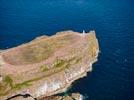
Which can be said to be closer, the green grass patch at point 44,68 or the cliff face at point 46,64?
the cliff face at point 46,64

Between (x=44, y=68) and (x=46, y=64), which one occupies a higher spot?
(x=46, y=64)

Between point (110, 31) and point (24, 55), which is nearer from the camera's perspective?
point (24, 55)

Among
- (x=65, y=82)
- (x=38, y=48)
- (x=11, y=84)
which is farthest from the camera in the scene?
(x=38, y=48)

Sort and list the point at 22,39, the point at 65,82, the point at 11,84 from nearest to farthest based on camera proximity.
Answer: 1. the point at 11,84
2. the point at 65,82
3. the point at 22,39

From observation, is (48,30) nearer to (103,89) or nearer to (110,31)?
(110,31)

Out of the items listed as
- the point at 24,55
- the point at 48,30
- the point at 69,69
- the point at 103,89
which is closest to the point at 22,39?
the point at 48,30

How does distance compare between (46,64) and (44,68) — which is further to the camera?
(46,64)

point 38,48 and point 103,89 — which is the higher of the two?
point 38,48

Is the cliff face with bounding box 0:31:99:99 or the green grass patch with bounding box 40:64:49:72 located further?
the green grass patch with bounding box 40:64:49:72
